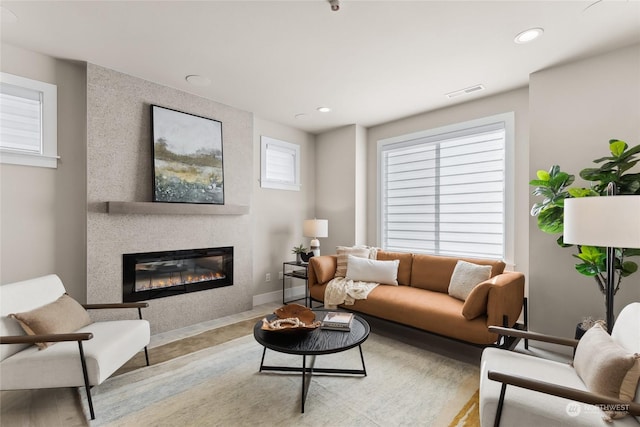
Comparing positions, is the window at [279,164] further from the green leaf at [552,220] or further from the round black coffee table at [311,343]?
the green leaf at [552,220]

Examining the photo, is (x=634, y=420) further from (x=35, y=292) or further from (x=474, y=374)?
(x=35, y=292)

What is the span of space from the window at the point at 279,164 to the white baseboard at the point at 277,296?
1.58m

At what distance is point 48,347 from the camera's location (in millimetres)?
1962

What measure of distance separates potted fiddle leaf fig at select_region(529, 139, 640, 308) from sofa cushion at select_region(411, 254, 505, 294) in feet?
2.79

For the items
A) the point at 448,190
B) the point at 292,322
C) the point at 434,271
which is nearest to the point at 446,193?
the point at 448,190

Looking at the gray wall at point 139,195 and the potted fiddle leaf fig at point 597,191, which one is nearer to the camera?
the potted fiddle leaf fig at point 597,191

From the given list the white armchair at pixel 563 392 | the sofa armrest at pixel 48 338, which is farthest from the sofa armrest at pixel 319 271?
the sofa armrest at pixel 48 338

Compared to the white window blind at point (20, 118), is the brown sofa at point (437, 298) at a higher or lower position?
lower

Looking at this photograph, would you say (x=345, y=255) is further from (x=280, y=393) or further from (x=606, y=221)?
(x=606, y=221)

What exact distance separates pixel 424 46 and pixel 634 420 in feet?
8.56

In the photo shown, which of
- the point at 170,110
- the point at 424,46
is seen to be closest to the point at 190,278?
the point at 170,110

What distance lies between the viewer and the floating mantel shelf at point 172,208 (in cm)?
291

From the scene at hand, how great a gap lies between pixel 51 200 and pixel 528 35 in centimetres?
425

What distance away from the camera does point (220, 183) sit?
3.74m
